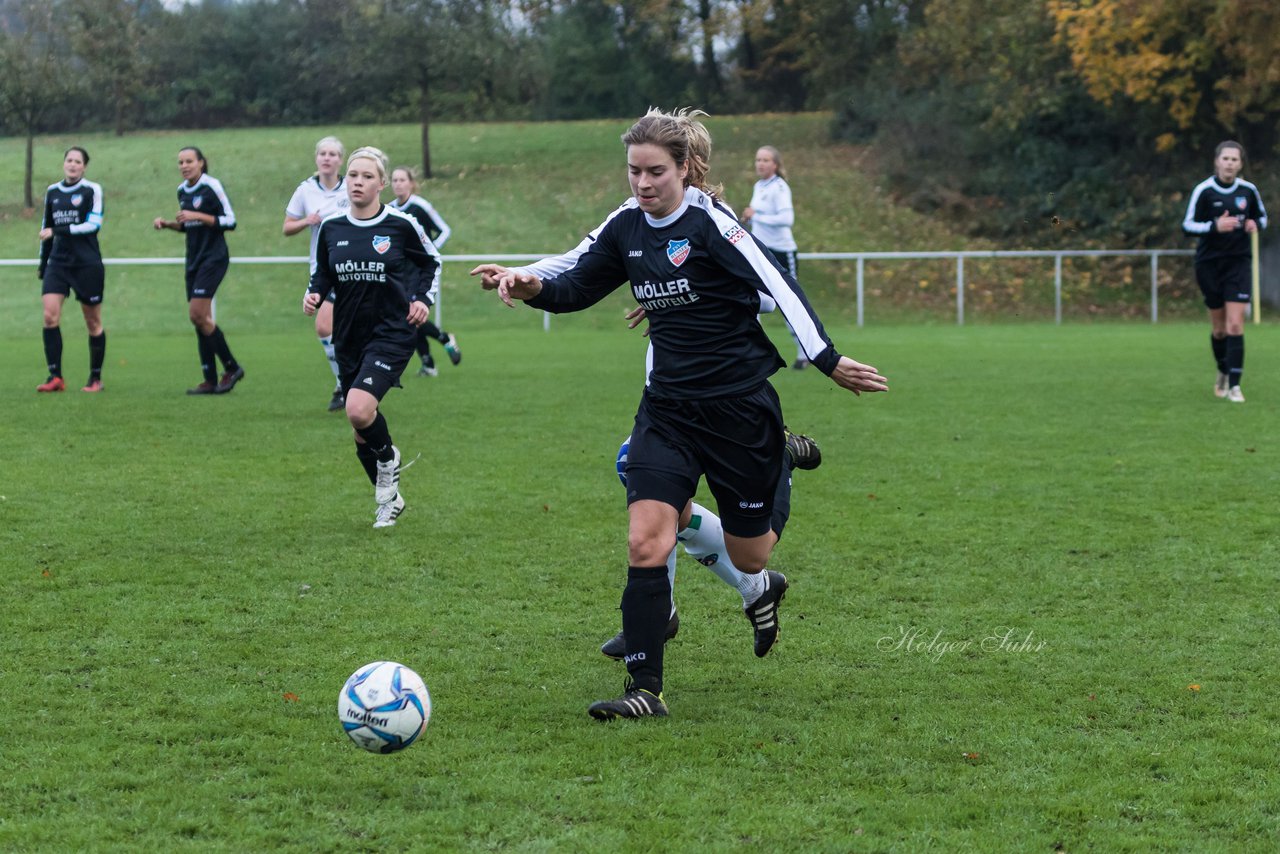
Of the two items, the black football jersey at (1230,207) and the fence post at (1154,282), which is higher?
the black football jersey at (1230,207)

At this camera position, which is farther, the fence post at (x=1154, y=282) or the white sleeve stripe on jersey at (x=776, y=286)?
the fence post at (x=1154, y=282)

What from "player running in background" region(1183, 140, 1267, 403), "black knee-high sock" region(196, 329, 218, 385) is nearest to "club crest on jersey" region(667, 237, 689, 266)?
"player running in background" region(1183, 140, 1267, 403)

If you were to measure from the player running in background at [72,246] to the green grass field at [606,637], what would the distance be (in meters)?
2.26

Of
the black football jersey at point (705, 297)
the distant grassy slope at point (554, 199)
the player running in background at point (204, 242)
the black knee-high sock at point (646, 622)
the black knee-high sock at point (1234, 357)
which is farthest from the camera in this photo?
the distant grassy slope at point (554, 199)

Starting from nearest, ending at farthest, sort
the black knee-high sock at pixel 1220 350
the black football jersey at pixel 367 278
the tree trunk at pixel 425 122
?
the black football jersey at pixel 367 278, the black knee-high sock at pixel 1220 350, the tree trunk at pixel 425 122

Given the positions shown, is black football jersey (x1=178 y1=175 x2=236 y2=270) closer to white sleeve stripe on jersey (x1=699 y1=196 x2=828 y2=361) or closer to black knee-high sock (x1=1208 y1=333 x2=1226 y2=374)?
black knee-high sock (x1=1208 y1=333 x2=1226 y2=374)

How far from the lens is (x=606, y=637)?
5.57 meters

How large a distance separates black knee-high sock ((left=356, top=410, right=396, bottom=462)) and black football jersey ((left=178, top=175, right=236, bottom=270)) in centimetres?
613

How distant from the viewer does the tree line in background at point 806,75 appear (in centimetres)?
2867

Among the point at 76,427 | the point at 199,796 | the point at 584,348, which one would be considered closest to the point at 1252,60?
the point at 584,348

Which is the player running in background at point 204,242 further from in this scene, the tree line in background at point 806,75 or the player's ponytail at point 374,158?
the tree line in background at point 806,75

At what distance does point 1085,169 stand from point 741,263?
94.2 feet

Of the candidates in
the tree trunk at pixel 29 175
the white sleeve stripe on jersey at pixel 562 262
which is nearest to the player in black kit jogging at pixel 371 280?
the white sleeve stripe on jersey at pixel 562 262

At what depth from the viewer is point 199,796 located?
3.80 meters
